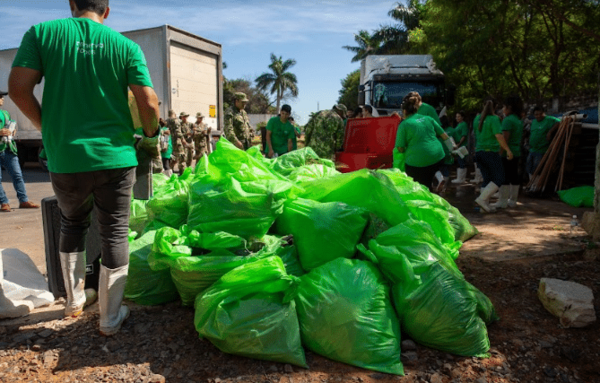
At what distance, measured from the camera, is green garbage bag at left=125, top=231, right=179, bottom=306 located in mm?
2812

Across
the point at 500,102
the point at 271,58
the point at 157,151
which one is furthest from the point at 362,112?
the point at 271,58

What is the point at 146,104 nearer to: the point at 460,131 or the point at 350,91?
the point at 460,131

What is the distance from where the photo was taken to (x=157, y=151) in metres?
2.89

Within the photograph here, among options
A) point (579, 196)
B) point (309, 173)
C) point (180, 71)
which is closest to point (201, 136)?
point (180, 71)

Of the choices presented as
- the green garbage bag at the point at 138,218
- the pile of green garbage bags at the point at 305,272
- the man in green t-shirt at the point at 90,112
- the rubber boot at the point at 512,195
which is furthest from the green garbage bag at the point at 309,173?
the rubber boot at the point at 512,195

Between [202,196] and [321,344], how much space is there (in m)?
1.17

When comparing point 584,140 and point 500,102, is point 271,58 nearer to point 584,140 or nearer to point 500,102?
point 500,102

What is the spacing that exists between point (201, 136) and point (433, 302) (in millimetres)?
9165

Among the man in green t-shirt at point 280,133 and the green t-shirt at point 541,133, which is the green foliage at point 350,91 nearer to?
the green t-shirt at point 541,133

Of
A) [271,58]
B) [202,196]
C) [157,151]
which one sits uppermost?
[271,58]

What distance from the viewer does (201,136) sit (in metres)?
10.8

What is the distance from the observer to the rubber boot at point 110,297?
2.40 m

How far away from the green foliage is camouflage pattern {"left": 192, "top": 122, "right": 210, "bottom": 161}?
29.0 m

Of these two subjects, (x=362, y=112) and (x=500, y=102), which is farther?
(x=500, y=102)
